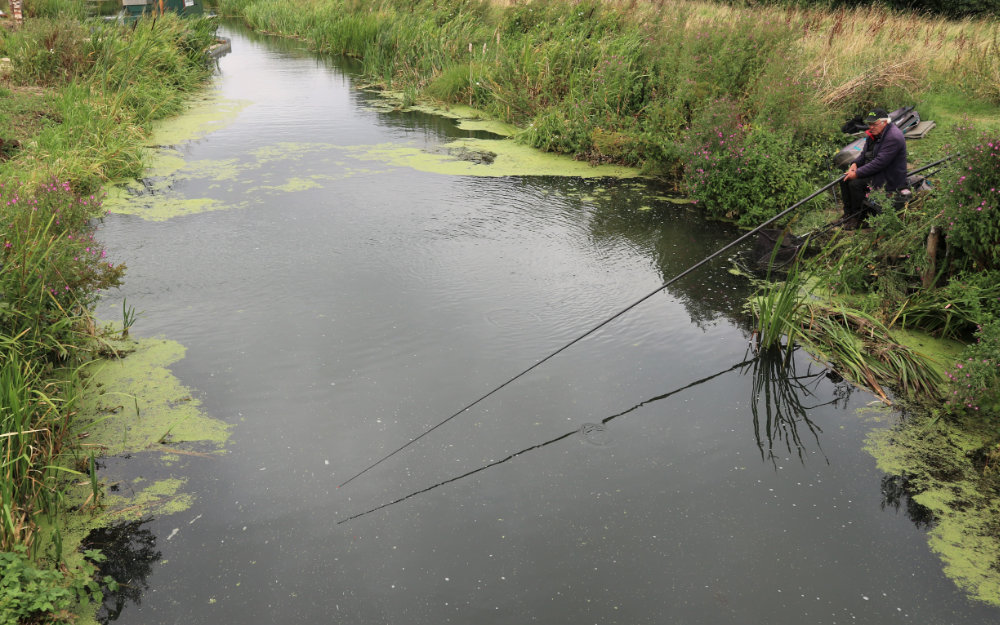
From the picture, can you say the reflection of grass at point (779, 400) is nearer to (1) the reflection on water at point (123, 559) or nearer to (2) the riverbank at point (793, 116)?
(2) the riverbank at point (793, 116)

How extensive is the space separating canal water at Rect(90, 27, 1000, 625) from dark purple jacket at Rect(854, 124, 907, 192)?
1.36m

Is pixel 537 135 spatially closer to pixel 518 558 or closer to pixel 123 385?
pixel 123 385

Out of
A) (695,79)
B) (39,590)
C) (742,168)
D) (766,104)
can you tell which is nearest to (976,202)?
(742,168)

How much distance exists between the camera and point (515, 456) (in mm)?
3746

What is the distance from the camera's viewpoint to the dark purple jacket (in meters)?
5.66

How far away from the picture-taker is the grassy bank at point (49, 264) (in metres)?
2.87

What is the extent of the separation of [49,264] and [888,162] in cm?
595

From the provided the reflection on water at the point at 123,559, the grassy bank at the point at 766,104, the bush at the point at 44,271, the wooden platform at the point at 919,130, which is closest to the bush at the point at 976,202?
the grassy bank at the point at 766,104

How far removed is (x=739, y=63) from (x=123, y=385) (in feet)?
22.7

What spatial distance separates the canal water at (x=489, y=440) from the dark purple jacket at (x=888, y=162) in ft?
4.45

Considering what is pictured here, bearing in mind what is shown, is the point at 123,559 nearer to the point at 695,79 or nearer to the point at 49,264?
the point at 49,264

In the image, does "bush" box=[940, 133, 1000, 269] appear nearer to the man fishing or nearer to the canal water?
the man fishing

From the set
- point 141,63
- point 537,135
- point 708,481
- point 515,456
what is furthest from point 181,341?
point 141,63

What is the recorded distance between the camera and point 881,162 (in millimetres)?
5684
